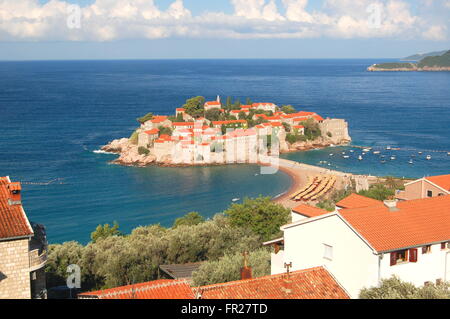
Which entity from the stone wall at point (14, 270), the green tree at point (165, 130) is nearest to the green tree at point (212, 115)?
the green tree at point (165, 130)

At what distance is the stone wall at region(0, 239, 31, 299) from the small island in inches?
1650

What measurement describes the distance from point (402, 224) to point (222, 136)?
139ft

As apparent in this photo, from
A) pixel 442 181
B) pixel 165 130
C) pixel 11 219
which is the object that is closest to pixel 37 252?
pixel 11 219

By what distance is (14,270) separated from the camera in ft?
31.1

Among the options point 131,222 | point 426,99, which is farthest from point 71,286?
point 426,99

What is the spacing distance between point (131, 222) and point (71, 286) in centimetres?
1982

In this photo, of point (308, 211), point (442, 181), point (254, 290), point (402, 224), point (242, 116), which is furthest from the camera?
point (242, 116)

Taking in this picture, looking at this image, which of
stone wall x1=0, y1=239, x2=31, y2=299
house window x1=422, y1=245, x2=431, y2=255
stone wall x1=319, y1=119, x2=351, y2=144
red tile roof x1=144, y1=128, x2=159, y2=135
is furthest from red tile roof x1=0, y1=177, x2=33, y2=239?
stone wall x1=319, y1=119, x2=351, y2=144

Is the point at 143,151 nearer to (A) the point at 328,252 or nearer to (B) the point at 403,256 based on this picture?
(A) the point at 328,252

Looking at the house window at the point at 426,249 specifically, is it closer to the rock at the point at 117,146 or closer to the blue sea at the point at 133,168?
the blue sea at the point at 133,168

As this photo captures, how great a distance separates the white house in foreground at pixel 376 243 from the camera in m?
9.86

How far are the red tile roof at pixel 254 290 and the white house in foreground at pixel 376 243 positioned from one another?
1.87ft

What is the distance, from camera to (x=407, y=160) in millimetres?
52312
